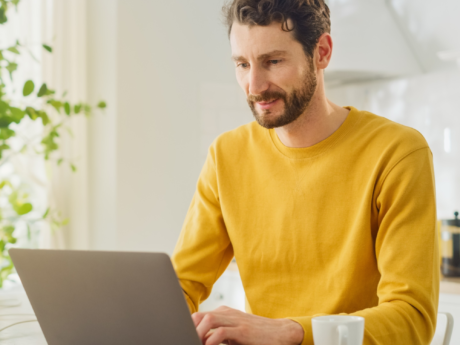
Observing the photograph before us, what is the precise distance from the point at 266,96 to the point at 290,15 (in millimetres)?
181

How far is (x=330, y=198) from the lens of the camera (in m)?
1.18

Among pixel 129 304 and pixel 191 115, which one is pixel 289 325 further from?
pixel 191 115

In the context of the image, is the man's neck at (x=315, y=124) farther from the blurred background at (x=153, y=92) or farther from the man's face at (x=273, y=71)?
the blurred background at (x=153, y=92)

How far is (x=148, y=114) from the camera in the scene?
2.50 metres

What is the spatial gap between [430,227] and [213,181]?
21.4 inches

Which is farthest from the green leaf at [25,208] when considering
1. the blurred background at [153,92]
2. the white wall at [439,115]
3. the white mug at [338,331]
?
the white wall at [439,115]

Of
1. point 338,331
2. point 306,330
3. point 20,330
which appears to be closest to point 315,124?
point 306,330

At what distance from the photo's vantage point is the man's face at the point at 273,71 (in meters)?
1.13

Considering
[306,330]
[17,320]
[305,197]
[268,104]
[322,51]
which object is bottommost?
[17,320]

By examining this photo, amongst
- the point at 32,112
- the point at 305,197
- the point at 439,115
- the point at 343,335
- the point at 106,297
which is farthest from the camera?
the point at 439,115

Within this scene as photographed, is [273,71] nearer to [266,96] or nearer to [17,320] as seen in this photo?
[266,96]

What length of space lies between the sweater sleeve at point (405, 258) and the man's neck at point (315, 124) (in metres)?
0.20

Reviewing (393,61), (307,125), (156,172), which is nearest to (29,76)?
(156,172)

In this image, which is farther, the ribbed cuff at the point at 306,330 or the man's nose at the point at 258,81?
the man's nose at the point at 258,81
